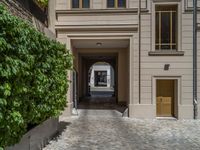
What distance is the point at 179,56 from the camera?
14.1 metres

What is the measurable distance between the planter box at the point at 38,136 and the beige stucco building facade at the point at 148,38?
220 inches

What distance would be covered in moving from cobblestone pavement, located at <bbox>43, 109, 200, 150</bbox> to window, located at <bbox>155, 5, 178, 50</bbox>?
375 centimetres

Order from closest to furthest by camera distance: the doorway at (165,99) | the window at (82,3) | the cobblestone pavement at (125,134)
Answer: the cobblestone pavement at (125,134)
the doorway at (165,99)
the window at (82,3)

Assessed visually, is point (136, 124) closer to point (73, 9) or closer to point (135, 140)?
point (135, 140)

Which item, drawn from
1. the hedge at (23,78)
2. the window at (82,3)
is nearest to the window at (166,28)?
the window at (82,3)

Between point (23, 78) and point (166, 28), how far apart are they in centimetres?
1047

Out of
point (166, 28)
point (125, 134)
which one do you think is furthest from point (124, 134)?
point (166, 28)

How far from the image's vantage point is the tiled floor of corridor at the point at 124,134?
8.51 metres

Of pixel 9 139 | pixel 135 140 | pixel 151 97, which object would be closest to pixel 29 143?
pixel 9 139

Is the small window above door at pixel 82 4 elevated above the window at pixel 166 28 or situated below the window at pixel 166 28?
above

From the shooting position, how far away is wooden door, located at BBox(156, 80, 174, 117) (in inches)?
580

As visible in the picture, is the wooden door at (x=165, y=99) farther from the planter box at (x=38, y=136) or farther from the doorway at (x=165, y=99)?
the planter box at (x=38, y=136)

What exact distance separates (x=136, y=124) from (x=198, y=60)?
14.5 feet

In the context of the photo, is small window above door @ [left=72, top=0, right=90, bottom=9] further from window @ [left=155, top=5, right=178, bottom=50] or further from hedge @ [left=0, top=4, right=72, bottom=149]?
hedge @ [left=0, top=4, right=72, bottom=149]
